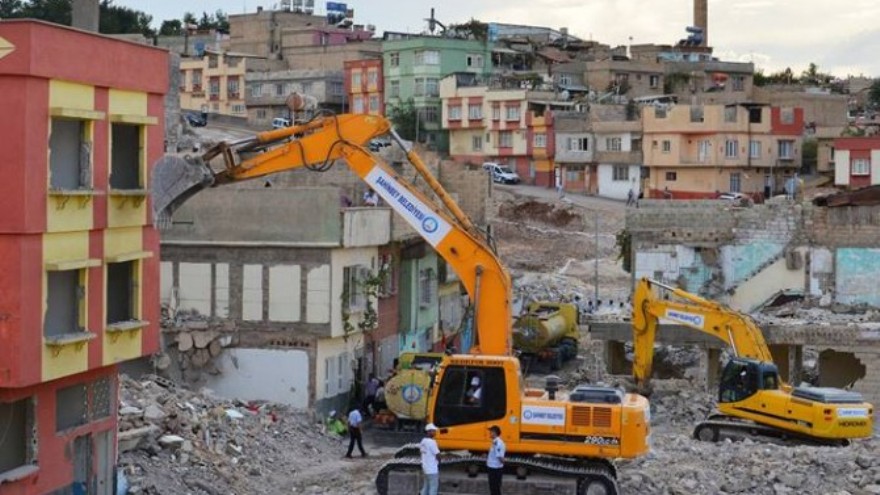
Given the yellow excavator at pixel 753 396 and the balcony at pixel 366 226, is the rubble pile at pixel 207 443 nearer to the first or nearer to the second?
the balcony at pixel 366 226

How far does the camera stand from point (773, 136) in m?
74.9

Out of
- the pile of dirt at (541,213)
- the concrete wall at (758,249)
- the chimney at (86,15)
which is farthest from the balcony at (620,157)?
the chimney at (86,15)

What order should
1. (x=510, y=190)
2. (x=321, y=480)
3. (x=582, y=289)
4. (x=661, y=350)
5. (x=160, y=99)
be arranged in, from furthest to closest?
1. (x=510, y=190)
2. (x=582, y=289)
3. (x=661, y=350)
4. (x=321, y=480)
5. (x=160, y=99)

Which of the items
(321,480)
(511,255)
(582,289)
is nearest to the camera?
(321,480)

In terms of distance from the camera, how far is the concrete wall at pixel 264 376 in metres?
32.9

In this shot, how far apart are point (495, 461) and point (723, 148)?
54.3 meters

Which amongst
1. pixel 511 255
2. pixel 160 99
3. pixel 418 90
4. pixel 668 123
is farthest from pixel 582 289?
pixel 160 99

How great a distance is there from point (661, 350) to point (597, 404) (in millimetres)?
22291

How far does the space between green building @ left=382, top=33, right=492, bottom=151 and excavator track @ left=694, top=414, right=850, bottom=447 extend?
57.1 m

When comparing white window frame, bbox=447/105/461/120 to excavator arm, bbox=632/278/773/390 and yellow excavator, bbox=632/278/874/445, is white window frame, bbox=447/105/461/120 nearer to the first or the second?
excavator arm, bbox=632/278/773/390

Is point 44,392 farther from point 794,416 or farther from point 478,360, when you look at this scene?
point 794,416

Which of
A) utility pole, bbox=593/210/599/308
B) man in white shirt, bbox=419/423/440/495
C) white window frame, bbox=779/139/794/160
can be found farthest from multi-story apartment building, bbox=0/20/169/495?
white window frame, bbox=779/139/794/160

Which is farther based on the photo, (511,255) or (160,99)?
(511,255)

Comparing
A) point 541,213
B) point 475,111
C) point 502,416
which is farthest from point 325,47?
point 502,416
